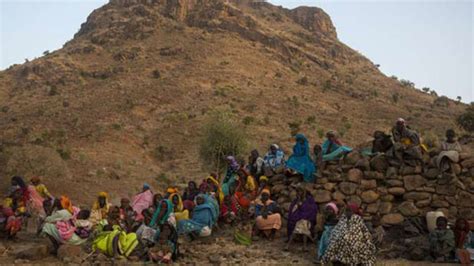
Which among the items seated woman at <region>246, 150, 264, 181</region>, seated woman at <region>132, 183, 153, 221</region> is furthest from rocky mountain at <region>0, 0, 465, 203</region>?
seated woman at <region>246, 150, 264, 181</region>

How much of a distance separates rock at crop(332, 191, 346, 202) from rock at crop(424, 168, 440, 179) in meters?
1.53

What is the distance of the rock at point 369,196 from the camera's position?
30.0 ft

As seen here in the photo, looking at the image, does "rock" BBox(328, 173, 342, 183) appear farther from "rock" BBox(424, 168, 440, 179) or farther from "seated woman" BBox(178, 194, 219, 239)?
"seated woman" BBox(178, 194, 219, 239)

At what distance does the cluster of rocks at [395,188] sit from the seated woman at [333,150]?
14 cm

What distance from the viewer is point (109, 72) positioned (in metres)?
39.8

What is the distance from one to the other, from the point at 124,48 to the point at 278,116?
19.2m

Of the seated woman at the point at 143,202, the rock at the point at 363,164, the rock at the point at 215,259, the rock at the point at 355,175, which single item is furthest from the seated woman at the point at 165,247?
the rock at the point at 363,164

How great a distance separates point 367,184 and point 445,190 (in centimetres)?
134

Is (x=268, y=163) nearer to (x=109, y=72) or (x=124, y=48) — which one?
(x=109, y=72)

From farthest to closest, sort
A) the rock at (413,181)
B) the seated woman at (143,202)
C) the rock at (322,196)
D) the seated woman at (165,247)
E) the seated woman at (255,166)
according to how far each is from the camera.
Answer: the seated woman at (255,166) → the seated woman at (143,202) → the rock at (322,196) → the rock at (413,181) → the seated woman at (165,247)

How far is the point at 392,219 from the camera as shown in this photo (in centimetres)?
889

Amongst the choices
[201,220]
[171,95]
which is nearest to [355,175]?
[201,220]

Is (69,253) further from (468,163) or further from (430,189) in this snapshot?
(468,163)

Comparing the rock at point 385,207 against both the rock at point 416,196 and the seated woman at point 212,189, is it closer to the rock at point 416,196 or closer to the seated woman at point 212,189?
the rock at point 416,196
